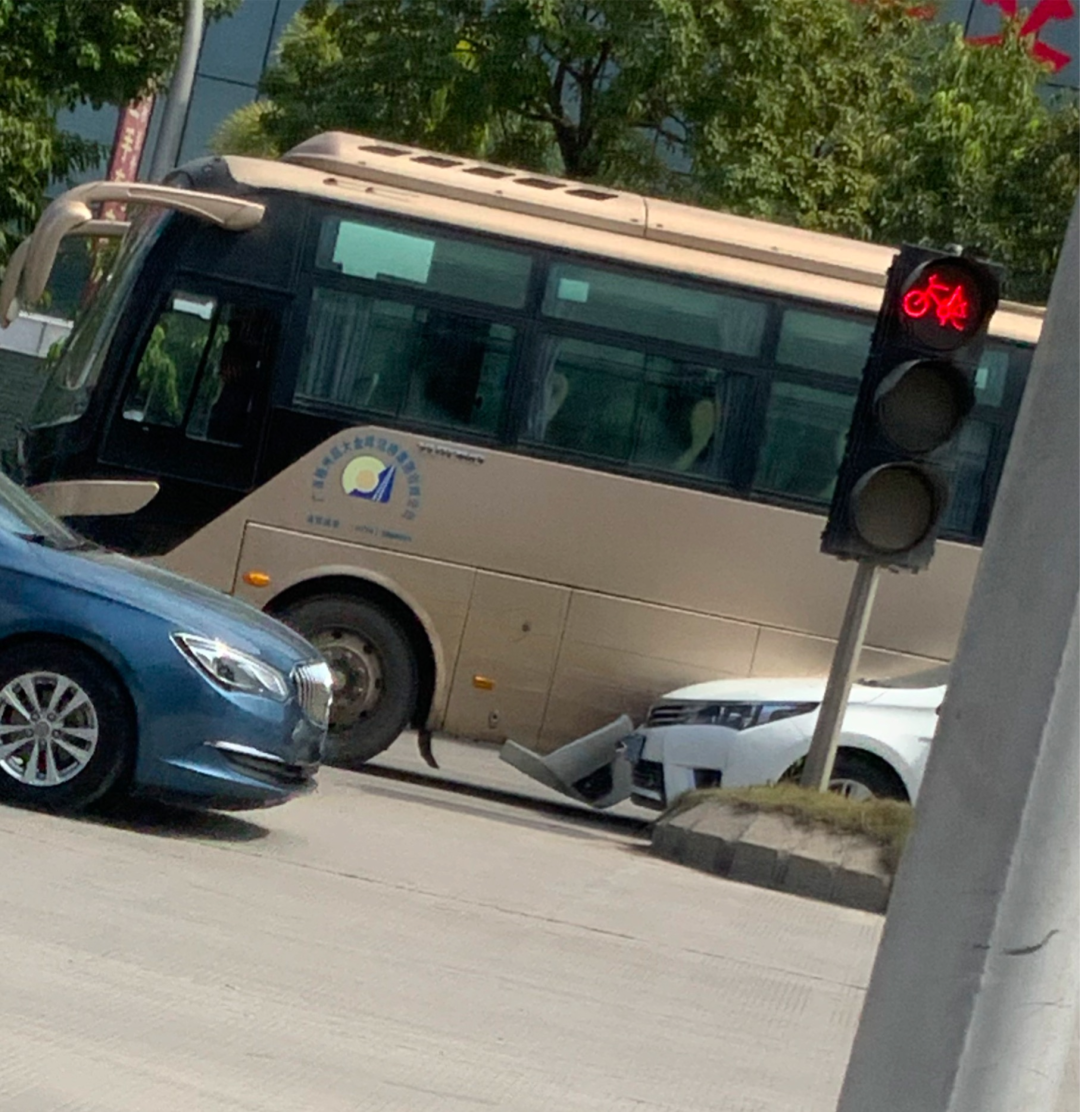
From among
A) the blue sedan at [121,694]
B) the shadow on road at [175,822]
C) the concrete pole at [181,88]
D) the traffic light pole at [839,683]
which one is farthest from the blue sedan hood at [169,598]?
the concrete pole at [181,88]

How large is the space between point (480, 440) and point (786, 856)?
4.23 m

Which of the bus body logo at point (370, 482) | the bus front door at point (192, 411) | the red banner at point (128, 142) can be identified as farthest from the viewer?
the red banner at point (128, 142)

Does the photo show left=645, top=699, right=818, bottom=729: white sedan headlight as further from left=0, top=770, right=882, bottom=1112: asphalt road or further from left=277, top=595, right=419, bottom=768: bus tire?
left=0, top=770, right=882, bottom=1112: asphalt road

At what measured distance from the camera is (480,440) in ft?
48.5

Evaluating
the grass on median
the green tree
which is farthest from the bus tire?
the green tree

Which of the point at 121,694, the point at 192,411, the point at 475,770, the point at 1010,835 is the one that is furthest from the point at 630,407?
the point at 1010,835

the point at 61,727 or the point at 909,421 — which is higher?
the point at 909,421

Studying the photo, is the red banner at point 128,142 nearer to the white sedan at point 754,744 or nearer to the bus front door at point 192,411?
the bus front door at point 192,411

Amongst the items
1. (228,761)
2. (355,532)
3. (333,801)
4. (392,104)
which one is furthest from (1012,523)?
(392,104)

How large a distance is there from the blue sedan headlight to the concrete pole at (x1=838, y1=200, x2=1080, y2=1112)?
6248mm

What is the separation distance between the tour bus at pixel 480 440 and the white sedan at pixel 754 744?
71 cm

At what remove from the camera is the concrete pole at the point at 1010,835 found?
132 inches

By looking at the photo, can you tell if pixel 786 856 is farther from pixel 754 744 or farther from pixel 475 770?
pixel 475 770

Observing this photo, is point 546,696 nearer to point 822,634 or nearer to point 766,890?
point 822,634
